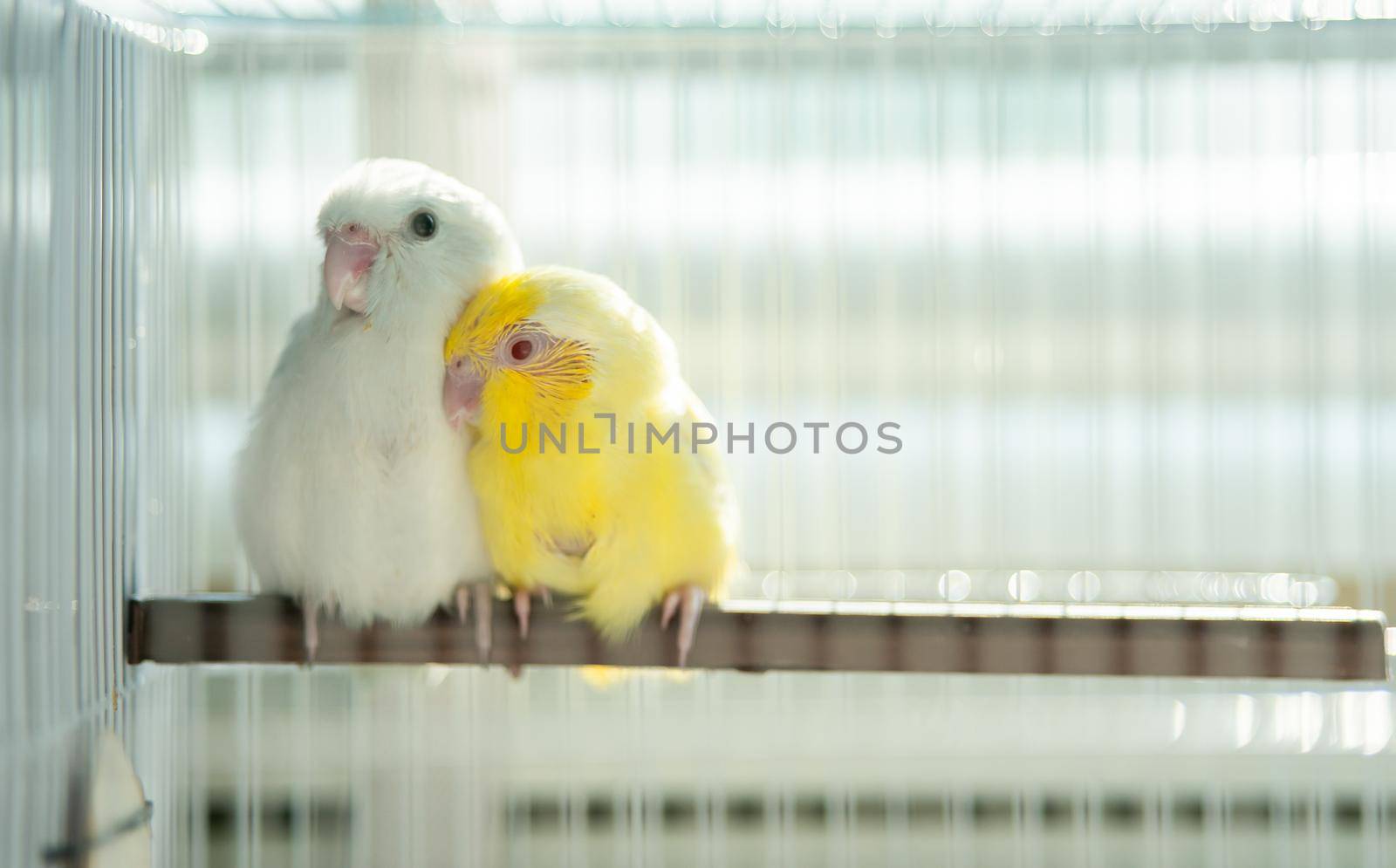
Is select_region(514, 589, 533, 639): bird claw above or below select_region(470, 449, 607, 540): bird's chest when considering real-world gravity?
below

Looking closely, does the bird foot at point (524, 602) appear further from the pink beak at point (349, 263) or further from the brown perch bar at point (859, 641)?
the pink beak at point (349, 263)

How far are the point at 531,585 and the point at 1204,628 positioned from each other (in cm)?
62

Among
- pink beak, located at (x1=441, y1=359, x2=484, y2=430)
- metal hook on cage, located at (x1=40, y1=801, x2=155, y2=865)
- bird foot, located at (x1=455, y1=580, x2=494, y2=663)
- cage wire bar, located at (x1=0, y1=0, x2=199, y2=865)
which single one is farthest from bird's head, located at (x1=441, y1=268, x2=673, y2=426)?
metal hook on cage, located at (x1=40, y1=801, x2=155, y2=865)

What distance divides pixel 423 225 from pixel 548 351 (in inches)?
6.5

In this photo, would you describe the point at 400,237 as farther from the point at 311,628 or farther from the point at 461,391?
the point at 311,628

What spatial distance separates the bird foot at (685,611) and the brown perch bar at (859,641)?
0.01 m

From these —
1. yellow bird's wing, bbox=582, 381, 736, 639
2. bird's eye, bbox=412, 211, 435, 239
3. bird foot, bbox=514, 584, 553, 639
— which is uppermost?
bird's eye, bbox=412, 211, 435, 239

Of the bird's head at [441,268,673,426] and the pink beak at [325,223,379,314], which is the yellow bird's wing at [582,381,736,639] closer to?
the bird's head at [441,268,673,426]

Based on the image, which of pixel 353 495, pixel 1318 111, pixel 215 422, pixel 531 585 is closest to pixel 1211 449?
pixel 1318 111

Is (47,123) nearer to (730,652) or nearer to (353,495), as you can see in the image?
(353,495)

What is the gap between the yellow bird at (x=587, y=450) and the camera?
90 cm

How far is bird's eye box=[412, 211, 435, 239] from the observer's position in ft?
2.96

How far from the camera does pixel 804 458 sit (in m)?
0.97

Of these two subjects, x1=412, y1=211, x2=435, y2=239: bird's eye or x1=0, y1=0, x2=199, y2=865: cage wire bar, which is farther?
x1=412, y1=211, x2=435, y2=239: bird's eye
